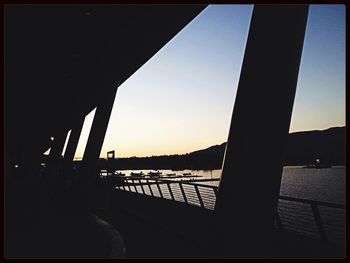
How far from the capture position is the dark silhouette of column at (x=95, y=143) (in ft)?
32.3

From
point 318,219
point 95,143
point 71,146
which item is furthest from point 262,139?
point 71,146

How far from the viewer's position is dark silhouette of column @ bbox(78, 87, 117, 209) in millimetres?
9849

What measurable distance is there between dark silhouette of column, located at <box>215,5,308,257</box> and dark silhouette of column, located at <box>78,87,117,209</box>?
7.61 meters

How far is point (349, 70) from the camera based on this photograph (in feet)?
Answer: 8.47

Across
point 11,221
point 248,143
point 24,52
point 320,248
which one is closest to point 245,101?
point 248,143

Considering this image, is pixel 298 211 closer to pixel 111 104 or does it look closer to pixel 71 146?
pixel 111 104

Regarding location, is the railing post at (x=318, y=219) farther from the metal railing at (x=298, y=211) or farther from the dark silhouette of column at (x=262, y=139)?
the dark silhouette of column at (x=262, y=139)

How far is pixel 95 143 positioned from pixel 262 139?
882 cm

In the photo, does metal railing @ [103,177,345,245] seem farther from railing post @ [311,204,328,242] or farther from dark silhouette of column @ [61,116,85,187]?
dark silhouette of column @ [61,116,85,187]

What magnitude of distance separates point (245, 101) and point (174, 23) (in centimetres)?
368

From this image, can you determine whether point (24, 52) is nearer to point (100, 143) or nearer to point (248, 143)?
point (100, 143)

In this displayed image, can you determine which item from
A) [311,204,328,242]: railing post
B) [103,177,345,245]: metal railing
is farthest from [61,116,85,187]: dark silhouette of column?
[311,204,328,242]: railing post

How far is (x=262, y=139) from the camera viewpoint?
235cm
